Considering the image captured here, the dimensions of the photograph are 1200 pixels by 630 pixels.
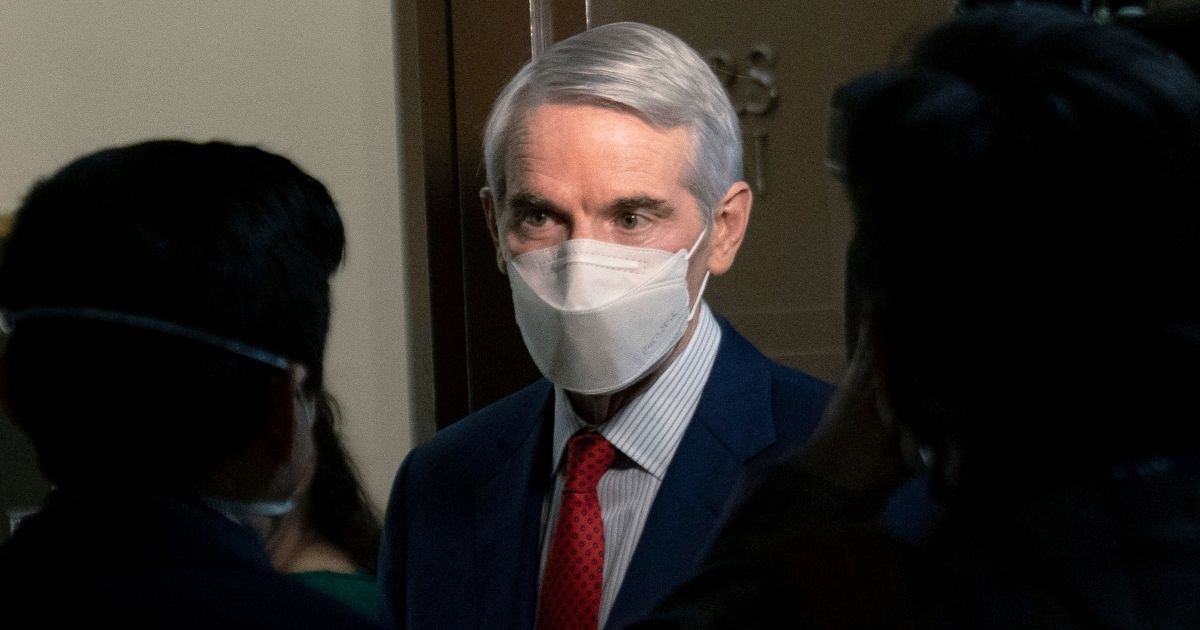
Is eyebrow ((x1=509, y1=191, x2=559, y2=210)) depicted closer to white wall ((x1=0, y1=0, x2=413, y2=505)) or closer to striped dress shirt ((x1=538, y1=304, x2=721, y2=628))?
striped dress shirt ((x1=538, y1=304, x2=721, y2=628))

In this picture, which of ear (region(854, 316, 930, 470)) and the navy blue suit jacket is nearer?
ear (region(854, 316, 930, 470))

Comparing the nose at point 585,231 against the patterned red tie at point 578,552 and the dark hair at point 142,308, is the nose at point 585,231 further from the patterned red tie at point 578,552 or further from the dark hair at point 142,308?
the dark hair at point 142,308

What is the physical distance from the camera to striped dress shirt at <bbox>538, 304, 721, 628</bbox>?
4.86 ft

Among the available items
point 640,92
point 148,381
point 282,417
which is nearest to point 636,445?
point 640,92

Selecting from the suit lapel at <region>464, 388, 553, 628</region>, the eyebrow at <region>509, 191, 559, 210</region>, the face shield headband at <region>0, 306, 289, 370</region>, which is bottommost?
the suit lapel at <region>464, 388, 553, 628</region>

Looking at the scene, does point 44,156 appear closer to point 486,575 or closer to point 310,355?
point 486,575

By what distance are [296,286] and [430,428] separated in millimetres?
1522

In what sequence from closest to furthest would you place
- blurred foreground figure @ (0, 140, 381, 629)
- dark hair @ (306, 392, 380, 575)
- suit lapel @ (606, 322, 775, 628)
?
blurred foreground figure @ (0, 140, 381, 629) → suit lapel @ (606, 322, 775, 628) → dark hair @ (306, 392, 380, 575)

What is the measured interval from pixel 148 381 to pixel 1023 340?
0.58m

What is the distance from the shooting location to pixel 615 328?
5.08ft

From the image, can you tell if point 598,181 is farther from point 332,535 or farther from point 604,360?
point 332,535

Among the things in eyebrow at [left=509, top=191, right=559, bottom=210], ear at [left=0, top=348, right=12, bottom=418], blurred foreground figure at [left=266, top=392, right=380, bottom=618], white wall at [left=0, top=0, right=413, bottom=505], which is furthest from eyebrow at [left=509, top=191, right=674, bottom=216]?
white wall at [left=0, top=0, right=413, bottom=505]

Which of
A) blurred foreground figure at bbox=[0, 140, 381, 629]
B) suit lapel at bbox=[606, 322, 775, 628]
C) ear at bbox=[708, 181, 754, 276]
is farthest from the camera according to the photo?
ear at bbox=[708, 181, 754, 276]

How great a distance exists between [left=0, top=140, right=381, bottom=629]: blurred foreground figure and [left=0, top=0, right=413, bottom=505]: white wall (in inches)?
60.3
